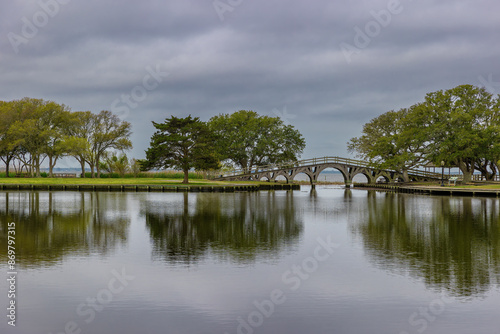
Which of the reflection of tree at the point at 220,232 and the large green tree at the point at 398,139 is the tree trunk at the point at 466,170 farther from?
the reflection of tree at the point at 220,232

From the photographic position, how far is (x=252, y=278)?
15.0 metres

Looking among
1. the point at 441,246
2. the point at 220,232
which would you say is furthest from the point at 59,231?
the point at 441,246

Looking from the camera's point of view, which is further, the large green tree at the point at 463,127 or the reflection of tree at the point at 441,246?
the large green tree at the point at 463,127

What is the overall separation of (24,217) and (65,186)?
38.5 metres

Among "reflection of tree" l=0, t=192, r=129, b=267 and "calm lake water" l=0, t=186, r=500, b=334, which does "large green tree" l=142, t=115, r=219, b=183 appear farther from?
"calm lake water" l=0, t=186, r=500, b=334

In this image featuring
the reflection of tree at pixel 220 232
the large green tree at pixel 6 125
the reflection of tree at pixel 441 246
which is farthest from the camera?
the large green tree at pixel 6 125

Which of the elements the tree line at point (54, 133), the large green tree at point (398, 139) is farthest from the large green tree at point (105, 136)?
the large green tree at point (398, 139)

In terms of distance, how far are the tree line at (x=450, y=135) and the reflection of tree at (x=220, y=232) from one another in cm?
4525

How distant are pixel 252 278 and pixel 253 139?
3230 inches

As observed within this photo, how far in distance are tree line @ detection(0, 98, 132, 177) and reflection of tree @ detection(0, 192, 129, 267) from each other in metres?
51.7

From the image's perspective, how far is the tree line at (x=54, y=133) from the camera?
8575 cm

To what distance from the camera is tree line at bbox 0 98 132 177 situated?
85750 millimetres

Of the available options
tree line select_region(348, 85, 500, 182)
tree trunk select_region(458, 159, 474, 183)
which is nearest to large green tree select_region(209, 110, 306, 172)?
tree line select_region(348, 85, 500, 182)

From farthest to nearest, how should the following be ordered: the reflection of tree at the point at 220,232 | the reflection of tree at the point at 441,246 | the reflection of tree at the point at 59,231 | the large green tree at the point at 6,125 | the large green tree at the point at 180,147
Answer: the large green tree at the point at 6,125
the large green tree at the point at 180,147
the reflection of tree at the point at 220,232
the reflection of tree at the point at 59,231
the reflection of tree at the point at 441,246
